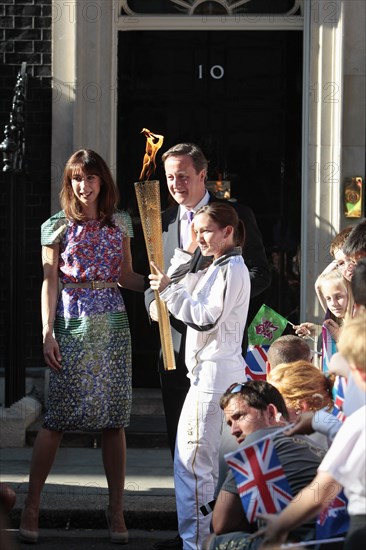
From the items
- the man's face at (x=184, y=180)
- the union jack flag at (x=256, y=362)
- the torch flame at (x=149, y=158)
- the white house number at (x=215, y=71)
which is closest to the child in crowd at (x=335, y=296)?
the union jack flag at (x=256, y=362)

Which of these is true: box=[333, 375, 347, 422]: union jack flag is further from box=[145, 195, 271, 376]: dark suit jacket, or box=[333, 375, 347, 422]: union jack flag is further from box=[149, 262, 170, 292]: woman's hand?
box=[145, 195, 271, 376]: dark suit jacket

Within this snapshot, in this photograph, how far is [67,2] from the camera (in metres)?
9.19

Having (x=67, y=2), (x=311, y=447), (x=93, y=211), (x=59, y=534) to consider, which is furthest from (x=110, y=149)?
(x=311, y=447)

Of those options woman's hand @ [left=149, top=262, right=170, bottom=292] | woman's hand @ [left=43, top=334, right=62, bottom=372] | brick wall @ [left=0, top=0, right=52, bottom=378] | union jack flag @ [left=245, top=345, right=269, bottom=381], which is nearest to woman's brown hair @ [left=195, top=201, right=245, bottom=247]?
woman's hand @ [left=149, top=262, right=170, bottom=292]

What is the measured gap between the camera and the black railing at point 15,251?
8.45 metres

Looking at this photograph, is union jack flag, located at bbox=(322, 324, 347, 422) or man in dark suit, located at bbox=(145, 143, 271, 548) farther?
man in dark suit, located at bbox=(145, 143, 271, 548)

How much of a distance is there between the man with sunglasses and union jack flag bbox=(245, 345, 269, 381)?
1.70m

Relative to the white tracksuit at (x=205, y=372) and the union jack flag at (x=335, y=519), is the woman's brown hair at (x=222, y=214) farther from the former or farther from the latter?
the union jack flag at (x=335, y=519)

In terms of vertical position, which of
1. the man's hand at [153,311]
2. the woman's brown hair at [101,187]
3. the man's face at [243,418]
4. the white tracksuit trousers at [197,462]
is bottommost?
the white tracksuit trousers at [197,462]

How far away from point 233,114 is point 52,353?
3.97m

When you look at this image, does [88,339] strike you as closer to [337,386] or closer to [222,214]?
[222,214]

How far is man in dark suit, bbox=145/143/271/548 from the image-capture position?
6145 mm

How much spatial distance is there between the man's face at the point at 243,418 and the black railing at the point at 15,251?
13.0 ft

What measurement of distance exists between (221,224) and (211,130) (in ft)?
13.1
